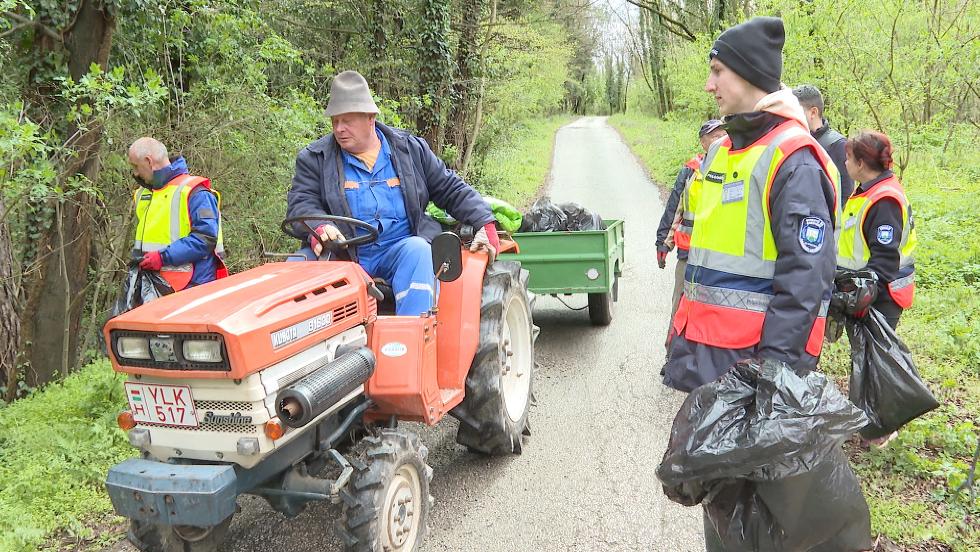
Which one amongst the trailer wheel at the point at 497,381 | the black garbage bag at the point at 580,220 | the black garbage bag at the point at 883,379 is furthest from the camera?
the black garbage bag at the point at 580,220

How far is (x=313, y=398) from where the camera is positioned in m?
2.74

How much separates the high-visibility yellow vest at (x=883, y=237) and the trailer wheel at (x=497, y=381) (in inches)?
77.7

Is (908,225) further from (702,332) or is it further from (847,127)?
(847,127)

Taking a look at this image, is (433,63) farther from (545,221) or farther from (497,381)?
(497,381)

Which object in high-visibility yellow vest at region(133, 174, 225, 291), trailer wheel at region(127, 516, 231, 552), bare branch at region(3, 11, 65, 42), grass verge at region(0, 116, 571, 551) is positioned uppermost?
bare branch at region(3, 11, 65, 42)

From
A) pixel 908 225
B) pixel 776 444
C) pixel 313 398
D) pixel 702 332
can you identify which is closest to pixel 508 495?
pixel 313 398

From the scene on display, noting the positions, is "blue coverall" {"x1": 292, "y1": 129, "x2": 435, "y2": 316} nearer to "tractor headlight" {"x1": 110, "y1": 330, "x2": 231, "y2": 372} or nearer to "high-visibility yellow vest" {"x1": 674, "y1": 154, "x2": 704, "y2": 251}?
"tractor headlight" {"x1": 110, "y1": 330, "x2": 231, "y2": 372}

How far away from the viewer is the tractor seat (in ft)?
12.5

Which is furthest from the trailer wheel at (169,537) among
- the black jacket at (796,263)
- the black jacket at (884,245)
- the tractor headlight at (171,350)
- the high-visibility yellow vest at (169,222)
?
the black jacket at (884,245)

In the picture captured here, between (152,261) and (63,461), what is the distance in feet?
4.55

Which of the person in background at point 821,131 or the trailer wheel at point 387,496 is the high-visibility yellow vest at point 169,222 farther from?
the person in background at point 821,131

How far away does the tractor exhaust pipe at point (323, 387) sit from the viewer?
8.91 feet

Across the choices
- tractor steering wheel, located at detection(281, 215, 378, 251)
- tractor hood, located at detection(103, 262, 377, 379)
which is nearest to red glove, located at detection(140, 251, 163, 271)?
tractor steering wheel, located at detection(281, 215, 378, 251)

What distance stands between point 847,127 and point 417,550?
11.3 metres
